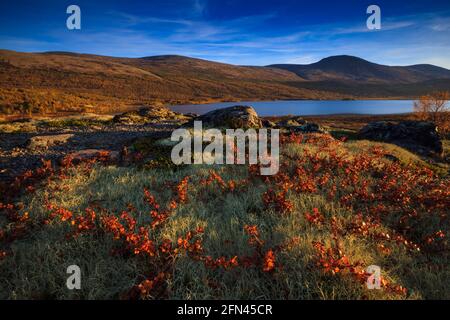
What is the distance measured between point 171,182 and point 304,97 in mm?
165585

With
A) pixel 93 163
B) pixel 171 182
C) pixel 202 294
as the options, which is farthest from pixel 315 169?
pixel 93 163

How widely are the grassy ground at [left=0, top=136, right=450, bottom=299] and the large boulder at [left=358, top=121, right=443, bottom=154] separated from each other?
13.1m

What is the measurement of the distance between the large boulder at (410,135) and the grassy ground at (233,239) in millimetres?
13067

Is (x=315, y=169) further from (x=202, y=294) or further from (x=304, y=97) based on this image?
(x=304, y=97)

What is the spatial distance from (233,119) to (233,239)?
1110 centimetres

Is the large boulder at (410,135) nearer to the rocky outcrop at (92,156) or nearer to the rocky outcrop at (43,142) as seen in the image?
the rocky outcrop at (92,156)

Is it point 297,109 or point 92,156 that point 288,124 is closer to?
point 92,156

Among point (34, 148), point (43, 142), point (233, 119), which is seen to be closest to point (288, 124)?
point (233, 119)

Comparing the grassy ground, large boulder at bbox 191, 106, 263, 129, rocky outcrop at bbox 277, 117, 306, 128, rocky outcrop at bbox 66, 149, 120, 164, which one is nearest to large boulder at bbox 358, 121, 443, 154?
rocky outcrop at bbox 277, 117, 306, 128

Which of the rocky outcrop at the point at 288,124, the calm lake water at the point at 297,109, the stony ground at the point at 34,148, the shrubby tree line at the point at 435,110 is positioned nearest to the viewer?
the stony ground at the point at 34,148

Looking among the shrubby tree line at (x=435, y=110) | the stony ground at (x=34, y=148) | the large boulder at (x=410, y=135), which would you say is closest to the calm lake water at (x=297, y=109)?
the shrubby tree line at (x=435, y=110)

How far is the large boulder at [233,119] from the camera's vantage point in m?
15.1

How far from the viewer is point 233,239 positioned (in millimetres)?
4895

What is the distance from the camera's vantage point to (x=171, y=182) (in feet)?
23.7
